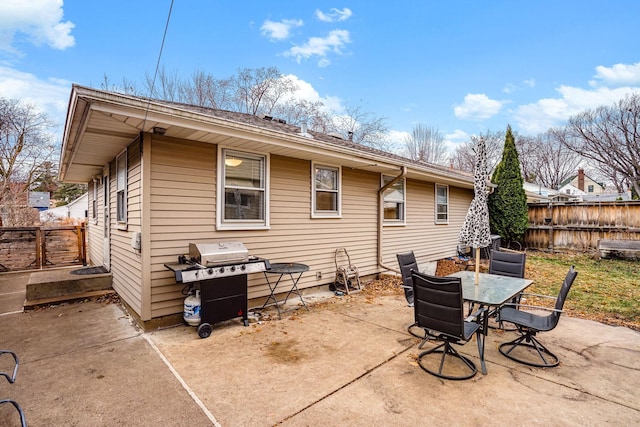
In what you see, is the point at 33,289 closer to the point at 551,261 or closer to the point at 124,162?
the point at 124,162

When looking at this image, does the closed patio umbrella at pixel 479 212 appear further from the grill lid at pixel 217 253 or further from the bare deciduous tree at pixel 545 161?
the bare deciduous tree at pixel 545 161

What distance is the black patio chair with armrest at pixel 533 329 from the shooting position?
10.4 feet

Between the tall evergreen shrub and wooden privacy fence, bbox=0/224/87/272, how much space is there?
47.2 ft

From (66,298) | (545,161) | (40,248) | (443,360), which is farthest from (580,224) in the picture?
(545,161)

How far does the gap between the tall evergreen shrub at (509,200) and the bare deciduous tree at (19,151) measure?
19942 millimetres

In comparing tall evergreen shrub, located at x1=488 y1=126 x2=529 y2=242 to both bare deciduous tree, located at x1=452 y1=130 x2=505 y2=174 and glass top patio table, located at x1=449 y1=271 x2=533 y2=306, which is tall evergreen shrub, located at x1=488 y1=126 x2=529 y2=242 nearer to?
glass top patio table, located at x1=449 y1=271 x2=533 y2=306

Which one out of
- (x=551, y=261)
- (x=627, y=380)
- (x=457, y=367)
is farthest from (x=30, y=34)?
(x=551, y=261)

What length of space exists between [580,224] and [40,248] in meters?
17.4

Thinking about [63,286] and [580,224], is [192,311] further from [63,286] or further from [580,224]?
[580,224]

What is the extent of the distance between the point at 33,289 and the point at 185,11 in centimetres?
524

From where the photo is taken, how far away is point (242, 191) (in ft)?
16.3

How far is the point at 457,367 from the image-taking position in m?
3.18

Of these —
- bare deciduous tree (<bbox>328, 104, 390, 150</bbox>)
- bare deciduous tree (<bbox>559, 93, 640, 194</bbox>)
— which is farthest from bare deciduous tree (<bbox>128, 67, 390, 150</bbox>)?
bare deciduous tree (<bbox>559, 93, 640, 194</bbox>)

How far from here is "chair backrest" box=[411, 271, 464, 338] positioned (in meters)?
2.82
